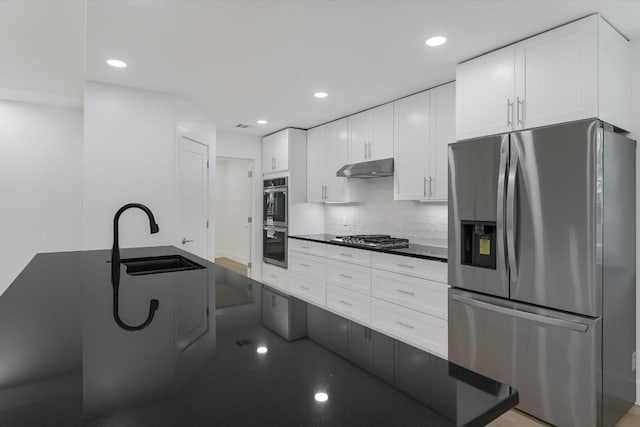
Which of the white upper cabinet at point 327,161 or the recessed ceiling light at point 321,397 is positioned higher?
the white upper cabinet at point 327,161

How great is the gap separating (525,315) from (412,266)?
1.05m

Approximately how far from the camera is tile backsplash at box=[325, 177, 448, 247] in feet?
11.9

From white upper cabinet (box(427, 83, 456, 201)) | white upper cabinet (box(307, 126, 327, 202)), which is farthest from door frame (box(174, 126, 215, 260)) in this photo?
white upper cabinet (box(427, 83, 456, 201))

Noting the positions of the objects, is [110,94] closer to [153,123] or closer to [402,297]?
[153,123]

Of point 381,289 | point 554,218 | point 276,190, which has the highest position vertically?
point 276,190

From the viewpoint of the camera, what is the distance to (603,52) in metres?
2.03

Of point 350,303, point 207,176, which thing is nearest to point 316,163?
point 207,176

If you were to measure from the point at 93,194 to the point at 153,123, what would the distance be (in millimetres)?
881

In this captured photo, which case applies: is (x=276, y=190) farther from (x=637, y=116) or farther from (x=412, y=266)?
(x=637, y=116)

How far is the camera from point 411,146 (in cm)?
345

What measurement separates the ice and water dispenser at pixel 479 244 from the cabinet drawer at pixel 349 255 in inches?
47.9

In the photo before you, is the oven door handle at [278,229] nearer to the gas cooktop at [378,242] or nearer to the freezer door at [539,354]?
the gas cooktop at [378,242]

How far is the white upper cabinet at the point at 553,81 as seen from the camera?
2.00 metres

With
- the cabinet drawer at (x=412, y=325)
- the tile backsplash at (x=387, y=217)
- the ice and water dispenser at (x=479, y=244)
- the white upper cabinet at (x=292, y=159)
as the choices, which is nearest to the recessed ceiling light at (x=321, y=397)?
the ice and water dispenser at (x=479, y=244)
